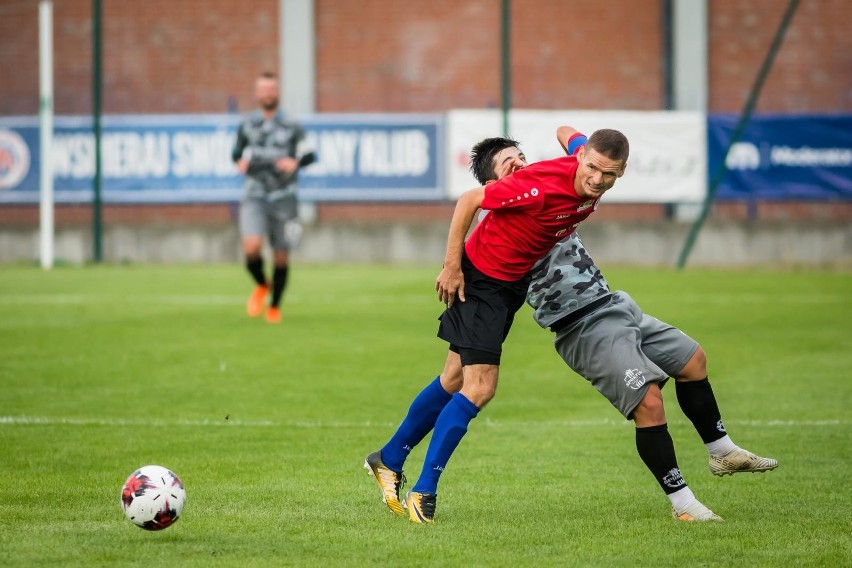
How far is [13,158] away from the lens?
23016mm

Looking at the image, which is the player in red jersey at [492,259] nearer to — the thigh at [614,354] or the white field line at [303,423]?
the thigh at [614,354]

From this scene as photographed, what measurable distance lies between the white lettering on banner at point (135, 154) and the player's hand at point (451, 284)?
17565mm

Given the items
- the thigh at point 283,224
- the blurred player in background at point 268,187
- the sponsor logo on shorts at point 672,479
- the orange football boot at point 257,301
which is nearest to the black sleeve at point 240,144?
the blurred player in background at point 268,187

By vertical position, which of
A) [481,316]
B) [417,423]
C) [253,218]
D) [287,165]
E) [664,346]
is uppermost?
[287,165]

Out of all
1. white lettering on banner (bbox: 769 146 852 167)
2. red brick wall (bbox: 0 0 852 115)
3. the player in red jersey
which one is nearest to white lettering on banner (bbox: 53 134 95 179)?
red brick wall (bbox: 0 0 852 115)

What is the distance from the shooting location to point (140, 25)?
2777 centimetres

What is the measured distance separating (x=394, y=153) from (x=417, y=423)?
663 inches

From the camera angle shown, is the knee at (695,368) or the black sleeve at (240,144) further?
the black sleeve at (240,144)

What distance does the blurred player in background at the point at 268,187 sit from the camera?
47.6ft

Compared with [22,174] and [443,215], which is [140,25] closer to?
[22,174]

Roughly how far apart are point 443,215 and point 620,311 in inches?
691

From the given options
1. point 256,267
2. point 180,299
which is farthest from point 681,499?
point 180,299

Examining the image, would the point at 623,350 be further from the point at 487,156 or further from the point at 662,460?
the point at 487,156

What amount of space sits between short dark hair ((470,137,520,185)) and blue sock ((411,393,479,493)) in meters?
1.07
